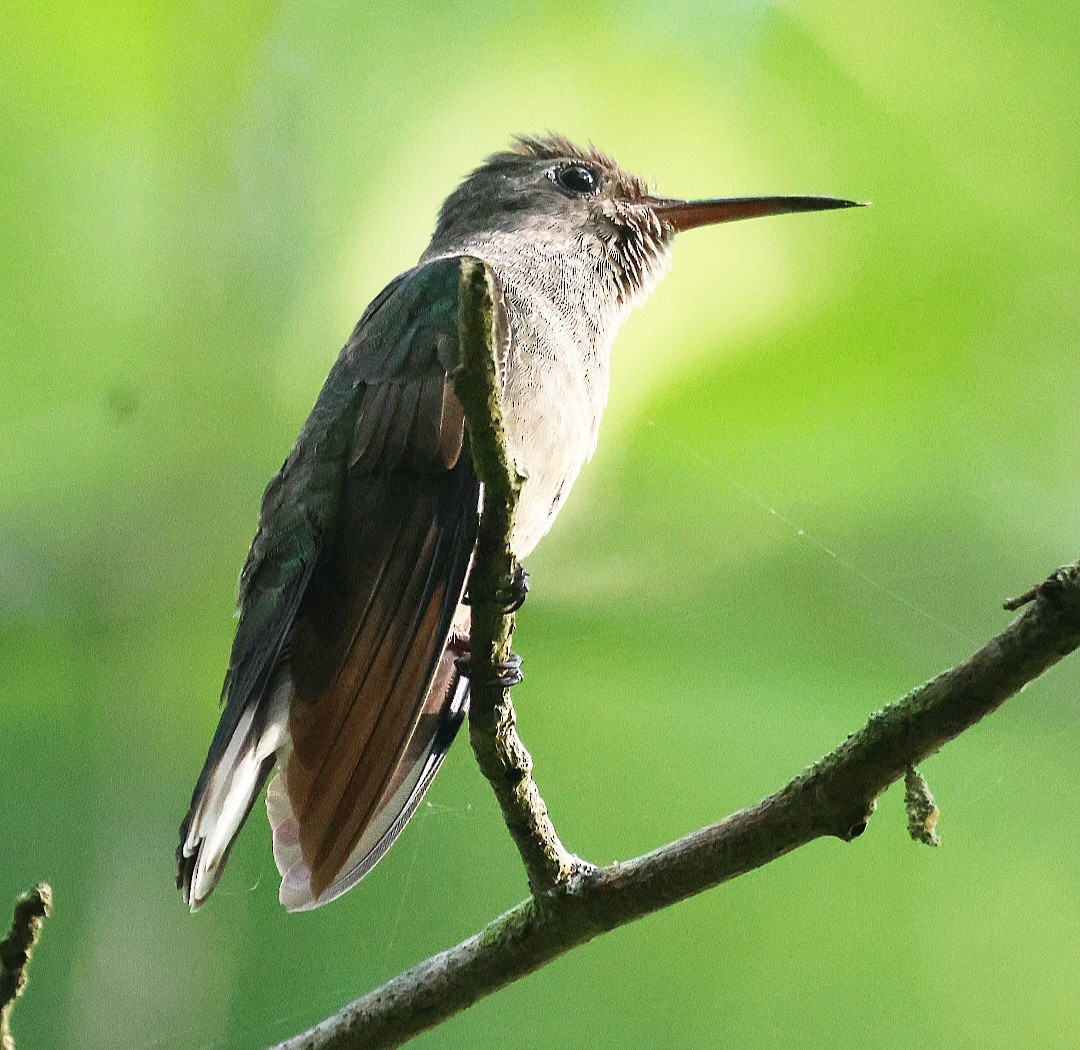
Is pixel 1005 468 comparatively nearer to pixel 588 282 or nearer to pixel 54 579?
pixel 588 282

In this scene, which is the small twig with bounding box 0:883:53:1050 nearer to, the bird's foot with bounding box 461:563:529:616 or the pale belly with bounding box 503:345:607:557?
the bird's foot with bounding box 461:563:529:616

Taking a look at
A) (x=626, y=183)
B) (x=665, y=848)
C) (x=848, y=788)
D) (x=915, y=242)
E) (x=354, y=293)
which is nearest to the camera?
(x=848, y=788)

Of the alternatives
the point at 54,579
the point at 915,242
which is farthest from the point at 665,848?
the point at 54,579

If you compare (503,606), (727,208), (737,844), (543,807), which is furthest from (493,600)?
(727,208)

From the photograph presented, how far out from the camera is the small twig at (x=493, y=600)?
5.65ft

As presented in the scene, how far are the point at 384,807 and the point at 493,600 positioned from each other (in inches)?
33.3

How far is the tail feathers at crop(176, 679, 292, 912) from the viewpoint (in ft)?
7.43

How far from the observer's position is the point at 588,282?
322 centimetres

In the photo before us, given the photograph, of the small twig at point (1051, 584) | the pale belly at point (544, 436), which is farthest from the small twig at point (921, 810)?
the pale belly at point (544, 436)

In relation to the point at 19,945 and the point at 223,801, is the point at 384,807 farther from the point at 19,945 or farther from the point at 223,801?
the point at 19,945

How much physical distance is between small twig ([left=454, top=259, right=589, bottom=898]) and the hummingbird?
0.07 metres

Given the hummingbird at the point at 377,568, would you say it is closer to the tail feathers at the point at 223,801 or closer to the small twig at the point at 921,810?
the tail feathers at the point at 223,801

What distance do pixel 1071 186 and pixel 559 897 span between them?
298 centimetres

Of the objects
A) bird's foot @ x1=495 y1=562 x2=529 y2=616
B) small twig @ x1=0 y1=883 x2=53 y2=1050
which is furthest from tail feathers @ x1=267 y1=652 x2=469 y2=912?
small twig @ x1=0 y1=883 x2=53 y2=1050
